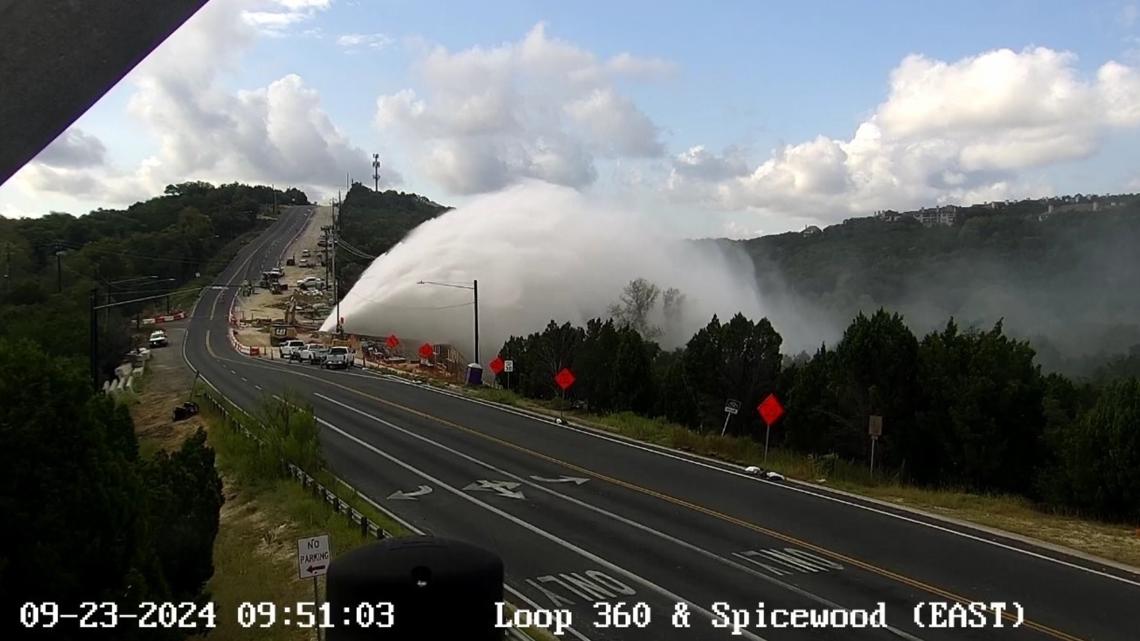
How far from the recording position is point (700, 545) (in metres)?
14.0

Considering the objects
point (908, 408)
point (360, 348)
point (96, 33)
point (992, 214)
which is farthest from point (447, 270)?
point (992, 214)

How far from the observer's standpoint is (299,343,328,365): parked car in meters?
57.5

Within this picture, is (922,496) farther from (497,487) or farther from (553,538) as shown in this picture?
(497,487)

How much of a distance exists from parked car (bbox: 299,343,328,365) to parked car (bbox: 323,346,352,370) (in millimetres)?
690

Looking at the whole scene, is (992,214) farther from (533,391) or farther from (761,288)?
(533,391)

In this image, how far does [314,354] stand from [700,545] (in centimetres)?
4912

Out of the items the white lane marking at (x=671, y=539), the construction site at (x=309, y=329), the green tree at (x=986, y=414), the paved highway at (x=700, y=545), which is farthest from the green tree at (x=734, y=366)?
the construction site at (x=309, y=329)

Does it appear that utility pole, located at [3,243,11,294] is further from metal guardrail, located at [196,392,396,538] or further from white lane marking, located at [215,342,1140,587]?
metal guardrail, located at [196,392,396,538]

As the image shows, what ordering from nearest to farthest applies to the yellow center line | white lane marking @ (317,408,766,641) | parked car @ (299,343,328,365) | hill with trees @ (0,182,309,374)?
the yellow center line → white lane marking @ (317,408,766,641) → hill with trees @ (0,182,309,374) → parked car @ (299,343,328,365)

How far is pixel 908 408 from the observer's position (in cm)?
2141

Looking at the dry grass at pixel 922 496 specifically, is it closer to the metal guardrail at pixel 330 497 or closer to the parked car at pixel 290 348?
the metal guardrail at pixel 330 497

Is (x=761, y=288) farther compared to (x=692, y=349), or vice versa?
(x=761, y=288)

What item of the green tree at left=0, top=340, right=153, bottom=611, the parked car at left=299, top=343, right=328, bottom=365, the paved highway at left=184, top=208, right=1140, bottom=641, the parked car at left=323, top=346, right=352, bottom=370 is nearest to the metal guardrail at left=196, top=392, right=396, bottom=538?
the paved highway at left=184, top=208, right=1140, bottom=641

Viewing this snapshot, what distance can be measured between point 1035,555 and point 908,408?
8371 millimetres
